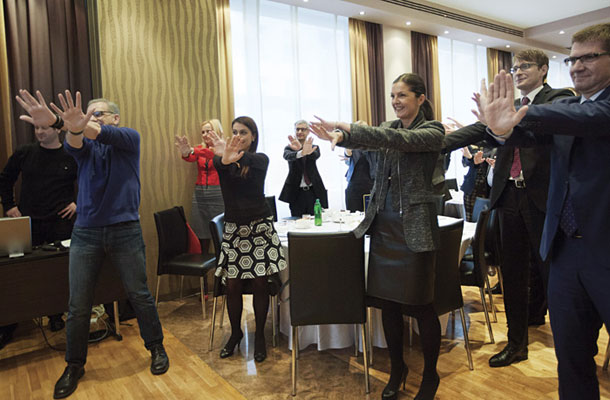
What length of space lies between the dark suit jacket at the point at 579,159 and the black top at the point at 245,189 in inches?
62.3

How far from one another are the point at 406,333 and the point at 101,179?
7.53ft

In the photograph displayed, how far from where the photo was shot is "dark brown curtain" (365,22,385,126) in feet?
22.0

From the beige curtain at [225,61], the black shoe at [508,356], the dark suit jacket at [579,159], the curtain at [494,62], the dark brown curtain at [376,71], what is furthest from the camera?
the curtain at [494,62]

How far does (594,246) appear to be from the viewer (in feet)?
4.45

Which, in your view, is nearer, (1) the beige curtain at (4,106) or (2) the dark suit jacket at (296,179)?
(1) the beige curtain at (4,106)

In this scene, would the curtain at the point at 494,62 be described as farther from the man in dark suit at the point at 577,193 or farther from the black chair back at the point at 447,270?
the man in dark suit at the point at 577,193

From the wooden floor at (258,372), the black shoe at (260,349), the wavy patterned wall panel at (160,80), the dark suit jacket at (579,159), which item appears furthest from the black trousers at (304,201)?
the dark suit jacket at (579,159)

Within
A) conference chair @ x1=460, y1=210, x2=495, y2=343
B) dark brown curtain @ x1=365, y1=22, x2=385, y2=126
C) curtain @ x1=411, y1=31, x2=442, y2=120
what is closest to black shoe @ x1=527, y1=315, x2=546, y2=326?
conference chair @ x1=460, y1=210, x2=495, y2=343

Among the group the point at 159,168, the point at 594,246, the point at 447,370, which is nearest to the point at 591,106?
the point at 594,246

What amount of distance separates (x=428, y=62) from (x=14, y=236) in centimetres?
681

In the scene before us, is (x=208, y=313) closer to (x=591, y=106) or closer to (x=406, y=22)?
(x=591, y=106)

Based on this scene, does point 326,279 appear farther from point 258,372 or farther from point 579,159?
point 579,159

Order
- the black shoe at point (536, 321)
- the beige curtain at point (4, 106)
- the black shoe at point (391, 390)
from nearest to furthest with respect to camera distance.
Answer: the black shoe at point (391, 390) → the black shoe at point (536, 321) → the beige curtain at point (4, 106)

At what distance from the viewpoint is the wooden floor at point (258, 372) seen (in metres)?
2.31
